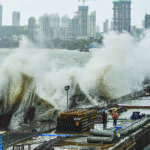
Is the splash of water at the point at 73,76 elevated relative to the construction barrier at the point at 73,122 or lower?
elevated

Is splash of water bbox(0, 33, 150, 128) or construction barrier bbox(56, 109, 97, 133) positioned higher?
splash of water bbox(0, 33, 150, 128)

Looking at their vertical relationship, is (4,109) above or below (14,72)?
below

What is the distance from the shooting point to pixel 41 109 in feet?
102

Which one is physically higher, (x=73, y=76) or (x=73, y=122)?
(x=73, y=76)

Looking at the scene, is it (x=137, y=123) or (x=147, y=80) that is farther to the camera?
(x=147, y=80)

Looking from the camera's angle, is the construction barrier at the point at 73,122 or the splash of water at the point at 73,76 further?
the splash of water at the point at 73,76

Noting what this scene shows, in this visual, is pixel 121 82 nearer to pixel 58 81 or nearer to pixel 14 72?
pixel 58 81

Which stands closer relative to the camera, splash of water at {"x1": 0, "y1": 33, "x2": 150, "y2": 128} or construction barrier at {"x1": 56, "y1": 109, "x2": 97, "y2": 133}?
construction barrier at {"x1": 56, "y1": 109, "x2": 97, "y2": 133}

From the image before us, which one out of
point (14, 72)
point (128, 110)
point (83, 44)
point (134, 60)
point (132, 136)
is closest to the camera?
point (132, 136)

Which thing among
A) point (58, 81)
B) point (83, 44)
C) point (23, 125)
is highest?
point (83, 44)

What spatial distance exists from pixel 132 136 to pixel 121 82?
3040 centimetres

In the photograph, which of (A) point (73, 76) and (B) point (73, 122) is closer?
(B) point (73, 122)

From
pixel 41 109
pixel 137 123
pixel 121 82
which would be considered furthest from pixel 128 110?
pixel 121 82

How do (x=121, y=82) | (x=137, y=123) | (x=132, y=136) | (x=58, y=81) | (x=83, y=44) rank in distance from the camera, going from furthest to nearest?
(x=83, y=44) < (x=121, y=82) < (x=58, y=81) < (x=137, y=123) < (x=132, y=136)
